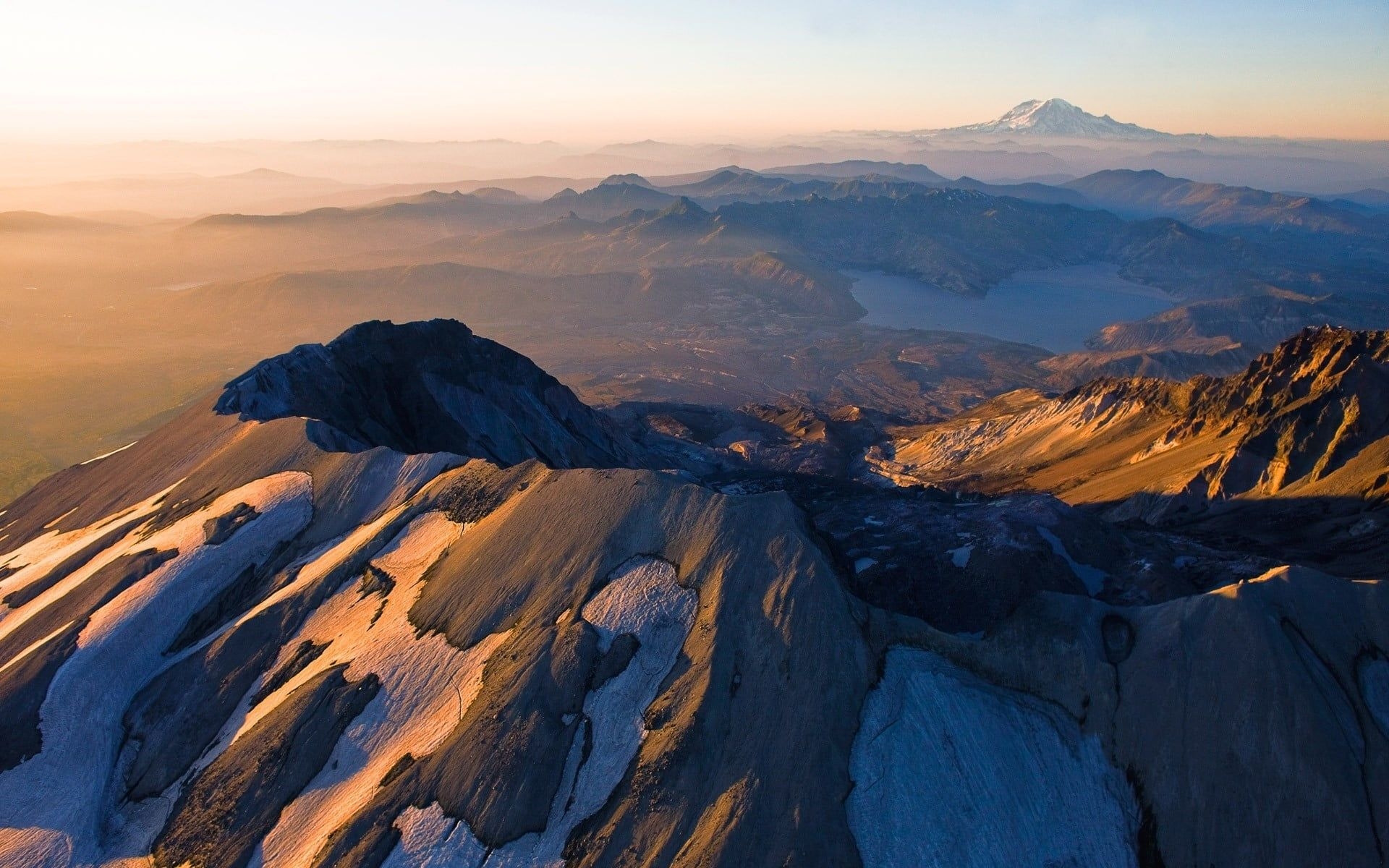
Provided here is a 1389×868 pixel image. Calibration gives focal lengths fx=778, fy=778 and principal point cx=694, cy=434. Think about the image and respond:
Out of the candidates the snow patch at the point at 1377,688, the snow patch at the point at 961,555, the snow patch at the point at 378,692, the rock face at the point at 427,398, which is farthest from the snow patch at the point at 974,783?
the rock face at the point at 427,398

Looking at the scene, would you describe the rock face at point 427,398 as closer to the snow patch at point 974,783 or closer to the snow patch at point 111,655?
the snow patch at point 111,655

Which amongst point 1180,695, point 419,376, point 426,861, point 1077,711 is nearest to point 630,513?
point 426,861

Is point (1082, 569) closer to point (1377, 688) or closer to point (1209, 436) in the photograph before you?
point (1377, 688)

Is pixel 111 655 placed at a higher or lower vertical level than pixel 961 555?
lower

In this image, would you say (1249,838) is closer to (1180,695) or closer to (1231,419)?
(1180,695)

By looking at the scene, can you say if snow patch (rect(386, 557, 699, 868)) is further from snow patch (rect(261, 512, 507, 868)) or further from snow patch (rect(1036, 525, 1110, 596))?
snow patch (rect(1036, 525, 1110, 596))

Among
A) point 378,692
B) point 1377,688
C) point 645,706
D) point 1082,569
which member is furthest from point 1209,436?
point 378,692
